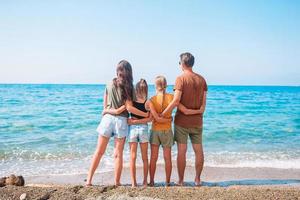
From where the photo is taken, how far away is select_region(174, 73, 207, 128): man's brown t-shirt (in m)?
5.27

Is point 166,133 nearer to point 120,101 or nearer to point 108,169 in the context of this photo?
point 120,101

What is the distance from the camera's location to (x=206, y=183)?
596cm

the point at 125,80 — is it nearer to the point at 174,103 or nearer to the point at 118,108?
the point at 118,108

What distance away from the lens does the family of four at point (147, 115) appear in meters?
5.02

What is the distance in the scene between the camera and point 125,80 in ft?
16.1

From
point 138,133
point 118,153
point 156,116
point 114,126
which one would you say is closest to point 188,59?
point 156,116

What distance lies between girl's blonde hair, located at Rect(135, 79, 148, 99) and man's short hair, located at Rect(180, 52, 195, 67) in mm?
765

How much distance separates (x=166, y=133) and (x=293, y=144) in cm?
666

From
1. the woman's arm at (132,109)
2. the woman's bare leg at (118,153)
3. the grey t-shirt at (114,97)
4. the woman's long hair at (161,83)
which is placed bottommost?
the woman's bare leg at (118,153)

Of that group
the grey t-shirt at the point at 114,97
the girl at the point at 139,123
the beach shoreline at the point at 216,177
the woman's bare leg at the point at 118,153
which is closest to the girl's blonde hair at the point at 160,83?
the girl at the point at 139,123

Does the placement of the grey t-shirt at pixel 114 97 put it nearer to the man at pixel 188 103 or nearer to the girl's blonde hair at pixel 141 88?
the girl's blonde hair at pixel 141 88

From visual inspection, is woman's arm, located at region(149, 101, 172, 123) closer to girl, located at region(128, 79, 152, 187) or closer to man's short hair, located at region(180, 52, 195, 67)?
girl, located at region(128, 79, 152, 187)

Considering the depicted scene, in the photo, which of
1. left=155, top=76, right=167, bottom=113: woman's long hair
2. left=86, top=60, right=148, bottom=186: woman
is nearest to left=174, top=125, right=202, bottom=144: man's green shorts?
left=155, top=76, right=167, bottom=113: woman's long hair

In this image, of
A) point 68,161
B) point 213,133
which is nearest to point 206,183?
point 68,161
